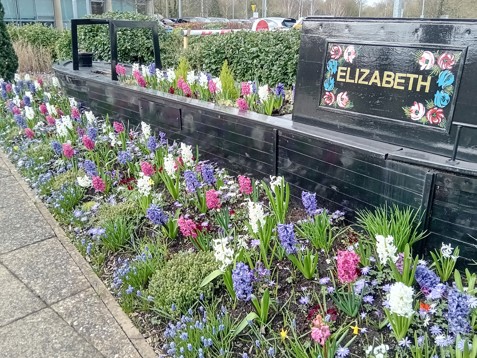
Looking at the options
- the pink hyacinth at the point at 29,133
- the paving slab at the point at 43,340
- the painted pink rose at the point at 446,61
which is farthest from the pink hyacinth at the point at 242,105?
the pink hyacinth at the point at 29,133

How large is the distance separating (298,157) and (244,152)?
66 centimetres

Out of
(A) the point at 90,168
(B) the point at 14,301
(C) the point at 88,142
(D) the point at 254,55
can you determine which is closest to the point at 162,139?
(C) the point at 88,142

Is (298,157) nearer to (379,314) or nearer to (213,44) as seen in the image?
(379,314)

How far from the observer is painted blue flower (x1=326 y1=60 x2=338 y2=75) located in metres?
2.99

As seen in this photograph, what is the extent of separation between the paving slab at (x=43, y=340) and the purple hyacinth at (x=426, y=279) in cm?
161

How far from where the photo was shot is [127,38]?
32.5 ft

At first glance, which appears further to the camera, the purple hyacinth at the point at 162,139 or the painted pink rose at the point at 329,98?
the purple hyacinth at the point at 162,139

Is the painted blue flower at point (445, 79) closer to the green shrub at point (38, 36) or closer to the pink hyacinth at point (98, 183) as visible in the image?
the pink hyacinth at point (98, 183)

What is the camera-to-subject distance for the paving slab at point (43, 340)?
2.34 m

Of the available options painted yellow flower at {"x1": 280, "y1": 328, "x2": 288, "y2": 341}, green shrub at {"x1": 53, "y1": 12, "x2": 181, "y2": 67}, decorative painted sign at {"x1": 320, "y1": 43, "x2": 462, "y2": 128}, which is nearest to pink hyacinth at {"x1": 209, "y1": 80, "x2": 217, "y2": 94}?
decorative painted sign at {"x1": 320, "y1": 43, "x2": 462, "y2": 128}

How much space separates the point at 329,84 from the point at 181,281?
160 cm

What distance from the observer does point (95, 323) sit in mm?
2553

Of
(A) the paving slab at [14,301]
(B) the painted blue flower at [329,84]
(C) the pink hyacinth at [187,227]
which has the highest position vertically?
(B) the painted blue flower at [329,84]

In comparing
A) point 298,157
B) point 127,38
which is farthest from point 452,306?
point 127,38
